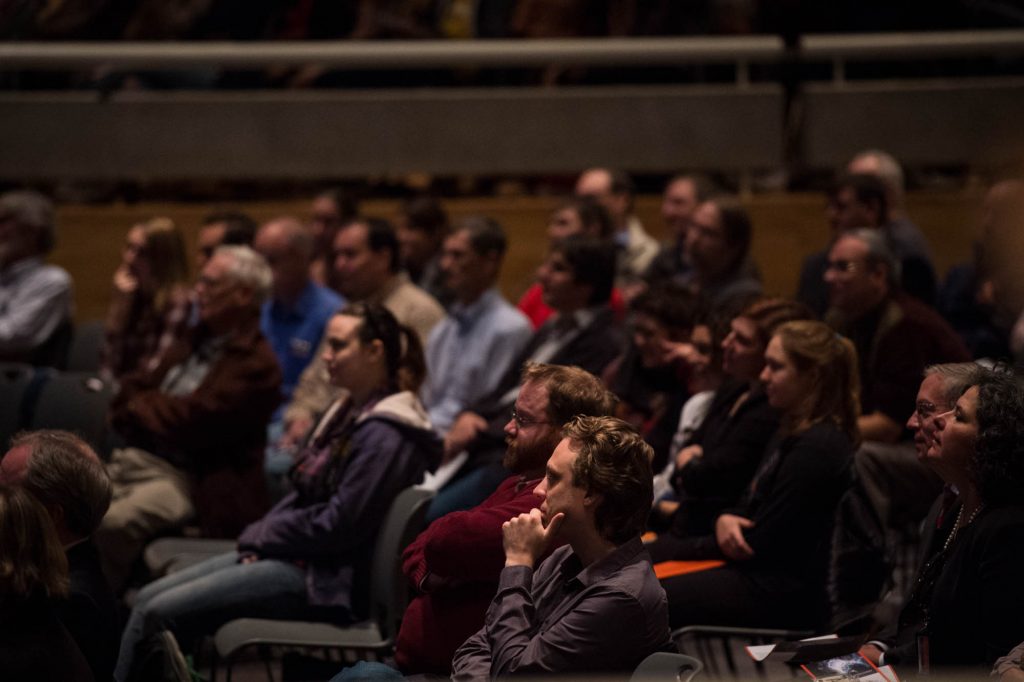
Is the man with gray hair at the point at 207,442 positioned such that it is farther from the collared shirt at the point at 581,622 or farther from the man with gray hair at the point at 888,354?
the collared shirt at the point at 581,622

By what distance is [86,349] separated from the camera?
19.8ft

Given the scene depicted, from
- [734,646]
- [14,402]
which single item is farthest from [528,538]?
[14,402]

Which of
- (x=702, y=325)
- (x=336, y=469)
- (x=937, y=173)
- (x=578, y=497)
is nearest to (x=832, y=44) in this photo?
(x=937, y=173)

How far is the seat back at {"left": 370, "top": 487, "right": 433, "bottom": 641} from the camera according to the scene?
355 centimetres

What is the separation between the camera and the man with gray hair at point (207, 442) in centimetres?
465

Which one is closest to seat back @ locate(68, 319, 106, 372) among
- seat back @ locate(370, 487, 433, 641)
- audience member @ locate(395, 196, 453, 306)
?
audience member @ locate(395, 196, 453, 306)

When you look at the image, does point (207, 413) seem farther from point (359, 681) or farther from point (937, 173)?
point (937, 173)

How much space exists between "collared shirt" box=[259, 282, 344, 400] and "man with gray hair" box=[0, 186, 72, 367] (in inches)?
35.1

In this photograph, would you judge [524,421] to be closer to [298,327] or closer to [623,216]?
[298,327]

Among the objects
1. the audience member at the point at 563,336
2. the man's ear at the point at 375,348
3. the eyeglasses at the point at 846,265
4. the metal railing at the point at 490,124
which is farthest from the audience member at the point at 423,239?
the man's ear at the point at 375,348

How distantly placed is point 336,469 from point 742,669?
141 centimetres

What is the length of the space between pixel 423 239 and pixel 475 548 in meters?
3.56

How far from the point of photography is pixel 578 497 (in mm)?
2725

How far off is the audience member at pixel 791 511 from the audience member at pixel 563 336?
52.0 inches
